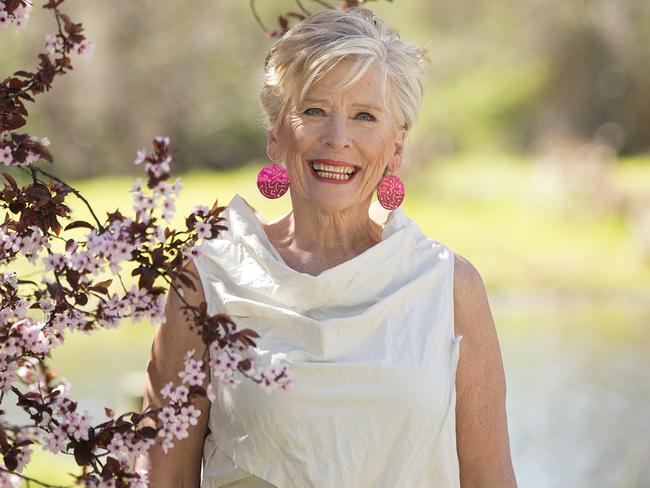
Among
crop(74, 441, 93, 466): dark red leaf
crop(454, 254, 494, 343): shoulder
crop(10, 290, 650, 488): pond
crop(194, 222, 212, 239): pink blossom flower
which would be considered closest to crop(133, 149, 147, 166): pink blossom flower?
crop(194, 222, 212, 239): pink blossom flower

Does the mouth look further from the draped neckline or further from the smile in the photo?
the draped neckline

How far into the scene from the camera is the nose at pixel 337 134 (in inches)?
107

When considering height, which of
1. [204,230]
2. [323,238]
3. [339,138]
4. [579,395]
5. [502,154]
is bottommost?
[204,230]

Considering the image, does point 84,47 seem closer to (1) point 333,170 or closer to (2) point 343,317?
(1) point 333,170

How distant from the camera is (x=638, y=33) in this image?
17562 mm

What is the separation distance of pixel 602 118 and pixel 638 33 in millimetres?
1472

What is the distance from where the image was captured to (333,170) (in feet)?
9.07

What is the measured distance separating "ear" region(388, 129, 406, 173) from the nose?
0.57ft

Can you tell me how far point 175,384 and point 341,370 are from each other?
14.8 inches

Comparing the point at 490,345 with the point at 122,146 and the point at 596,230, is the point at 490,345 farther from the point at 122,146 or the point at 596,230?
the point at 122,146

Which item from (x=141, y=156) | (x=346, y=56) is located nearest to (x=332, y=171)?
(x=346, y=56)

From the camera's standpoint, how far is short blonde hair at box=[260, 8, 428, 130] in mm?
2738

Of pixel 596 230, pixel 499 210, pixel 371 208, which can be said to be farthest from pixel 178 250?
pixel 499 210

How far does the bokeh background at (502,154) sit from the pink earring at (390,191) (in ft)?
16.0
